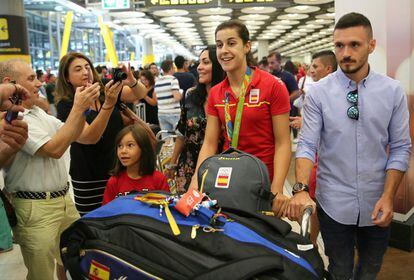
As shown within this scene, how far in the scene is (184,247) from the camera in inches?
49.3

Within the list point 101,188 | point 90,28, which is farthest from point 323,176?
point 90,28

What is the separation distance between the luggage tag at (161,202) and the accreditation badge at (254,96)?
2.64 ft

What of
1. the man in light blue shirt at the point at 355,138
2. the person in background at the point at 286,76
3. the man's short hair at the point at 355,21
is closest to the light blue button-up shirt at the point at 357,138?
the man in light blue shirt at the point at 355,138

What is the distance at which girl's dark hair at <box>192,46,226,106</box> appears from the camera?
281cm

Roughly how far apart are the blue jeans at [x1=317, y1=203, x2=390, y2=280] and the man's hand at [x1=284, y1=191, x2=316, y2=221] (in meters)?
0.38

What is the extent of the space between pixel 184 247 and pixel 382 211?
3.35ft

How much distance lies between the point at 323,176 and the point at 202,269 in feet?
3.41

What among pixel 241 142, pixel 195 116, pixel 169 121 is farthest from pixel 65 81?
pixel 169 121

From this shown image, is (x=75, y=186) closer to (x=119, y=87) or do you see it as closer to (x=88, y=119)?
(x=88, y=119)

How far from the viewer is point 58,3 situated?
17.6 metres

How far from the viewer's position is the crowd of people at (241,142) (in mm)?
1896

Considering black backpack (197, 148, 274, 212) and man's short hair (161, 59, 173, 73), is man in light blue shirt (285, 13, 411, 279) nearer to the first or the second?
black backpack (197, 148, 274, 212)

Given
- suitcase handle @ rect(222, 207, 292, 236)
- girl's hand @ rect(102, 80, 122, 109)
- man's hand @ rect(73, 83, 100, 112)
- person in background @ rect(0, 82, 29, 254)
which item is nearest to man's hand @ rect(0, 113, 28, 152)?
person in background @ rect(0, 82, 29, 254)

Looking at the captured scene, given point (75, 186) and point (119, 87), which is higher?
point (119, 87)
